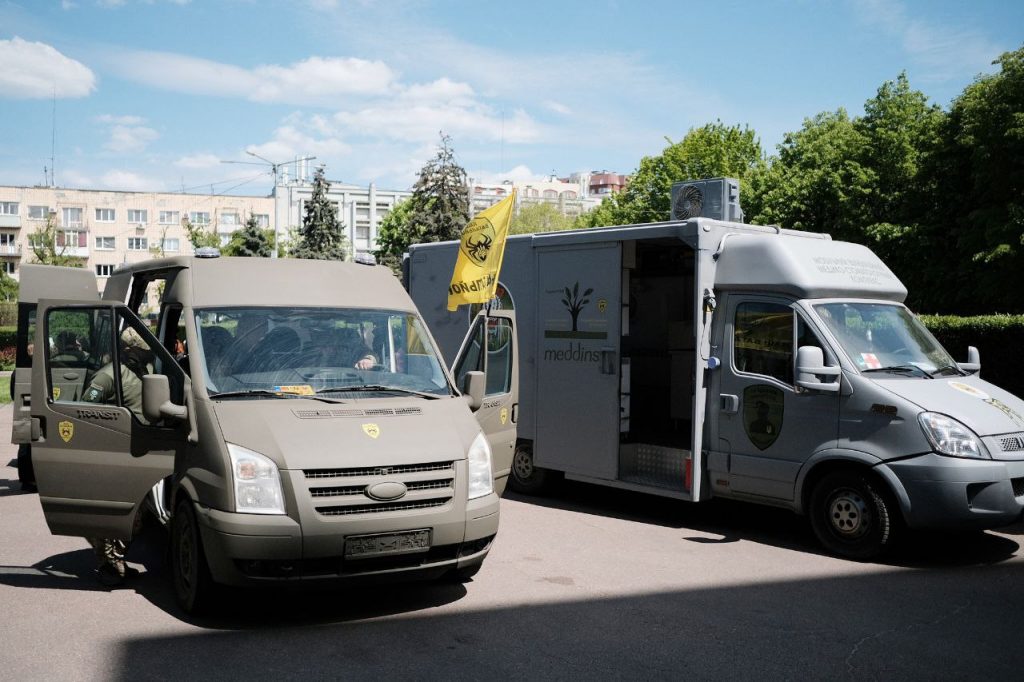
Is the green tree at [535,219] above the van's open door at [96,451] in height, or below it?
above

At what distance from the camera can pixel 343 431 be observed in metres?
6.11

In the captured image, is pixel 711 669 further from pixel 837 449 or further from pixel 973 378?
pixel 973 378

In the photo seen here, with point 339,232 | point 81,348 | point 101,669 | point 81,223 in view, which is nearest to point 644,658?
point 101,669

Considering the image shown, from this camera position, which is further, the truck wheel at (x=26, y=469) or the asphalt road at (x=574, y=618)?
the truck wheel at (x=26, y=469)

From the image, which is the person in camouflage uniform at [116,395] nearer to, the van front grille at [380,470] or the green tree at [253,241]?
the van front grille at [380,470]

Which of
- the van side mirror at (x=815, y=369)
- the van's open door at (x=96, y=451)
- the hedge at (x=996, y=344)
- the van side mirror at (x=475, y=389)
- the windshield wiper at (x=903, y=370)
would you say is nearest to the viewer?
the van's open door at (x=96, y=451)

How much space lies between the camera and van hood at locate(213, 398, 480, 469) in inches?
233

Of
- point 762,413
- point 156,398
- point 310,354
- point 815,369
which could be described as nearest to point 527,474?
point 762,413

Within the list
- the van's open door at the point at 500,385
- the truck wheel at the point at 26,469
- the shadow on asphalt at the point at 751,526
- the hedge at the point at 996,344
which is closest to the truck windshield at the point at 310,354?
the van's open door at the point at 500,385

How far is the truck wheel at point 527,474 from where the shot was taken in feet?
36.4

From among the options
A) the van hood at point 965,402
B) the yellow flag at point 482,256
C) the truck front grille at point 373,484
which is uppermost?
the yellow flag at point 482,256

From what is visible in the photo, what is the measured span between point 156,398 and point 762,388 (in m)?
5.17

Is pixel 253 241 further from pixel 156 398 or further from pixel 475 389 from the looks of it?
pixel 156 398

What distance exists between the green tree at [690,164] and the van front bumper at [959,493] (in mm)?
42639
